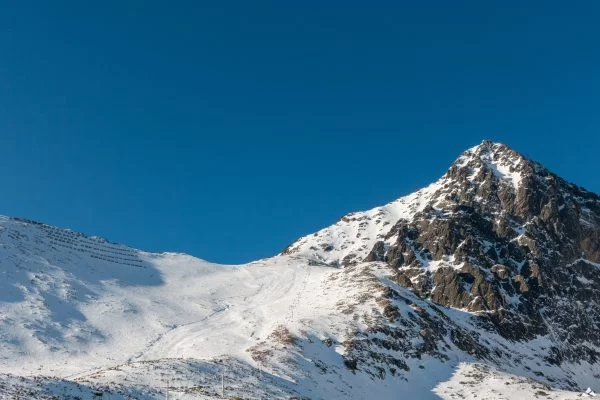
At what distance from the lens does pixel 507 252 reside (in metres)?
150

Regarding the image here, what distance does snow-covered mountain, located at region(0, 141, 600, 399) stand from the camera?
67.0 metres

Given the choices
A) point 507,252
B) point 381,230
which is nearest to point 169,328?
point 507,252

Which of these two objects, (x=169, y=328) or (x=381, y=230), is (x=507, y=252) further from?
(x=169, y=328)

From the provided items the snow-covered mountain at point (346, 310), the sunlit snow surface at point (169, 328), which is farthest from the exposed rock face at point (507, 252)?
the sunlit snow surface at point (169, 328)

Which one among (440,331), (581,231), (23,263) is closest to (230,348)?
(440,331)

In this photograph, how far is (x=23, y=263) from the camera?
4129 inches

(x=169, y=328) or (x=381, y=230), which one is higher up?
(x=381, y=230)

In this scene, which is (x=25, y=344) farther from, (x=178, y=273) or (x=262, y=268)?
(x=262, y=268)

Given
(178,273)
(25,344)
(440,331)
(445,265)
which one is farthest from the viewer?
(445,265)

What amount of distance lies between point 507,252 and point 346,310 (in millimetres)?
69245

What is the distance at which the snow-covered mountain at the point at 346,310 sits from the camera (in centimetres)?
6700

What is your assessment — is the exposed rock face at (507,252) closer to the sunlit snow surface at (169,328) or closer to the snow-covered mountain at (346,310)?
the snow-covered mountain at (346,310)

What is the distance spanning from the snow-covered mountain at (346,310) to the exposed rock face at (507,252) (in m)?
0.44

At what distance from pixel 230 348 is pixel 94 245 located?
72369 millimetres
